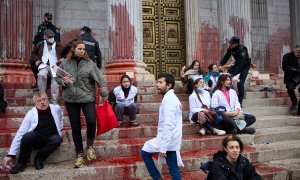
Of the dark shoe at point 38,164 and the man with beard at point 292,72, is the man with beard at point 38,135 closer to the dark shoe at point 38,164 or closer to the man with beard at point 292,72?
the dark shoe at point 38,164

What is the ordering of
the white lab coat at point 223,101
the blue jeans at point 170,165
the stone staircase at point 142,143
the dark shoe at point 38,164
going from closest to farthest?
1. the blue jeans at point 170,165
2. the dark shoe at point 38,164
3. the stone staircase at point 142,143
4. the white lab coat at point 223,101

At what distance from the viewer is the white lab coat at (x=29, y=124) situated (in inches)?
202

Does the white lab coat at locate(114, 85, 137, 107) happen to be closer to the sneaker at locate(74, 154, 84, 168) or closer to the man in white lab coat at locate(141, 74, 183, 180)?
the sneaker at locate(74, 154, 84, 168)

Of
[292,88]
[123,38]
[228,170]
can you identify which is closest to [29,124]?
[228,170]

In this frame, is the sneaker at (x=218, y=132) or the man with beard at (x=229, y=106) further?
the man with beard at (x=229, y=106)

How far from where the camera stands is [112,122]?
18.0ft

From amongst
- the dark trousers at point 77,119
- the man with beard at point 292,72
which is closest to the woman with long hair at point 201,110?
the dark trousers at point 77,119

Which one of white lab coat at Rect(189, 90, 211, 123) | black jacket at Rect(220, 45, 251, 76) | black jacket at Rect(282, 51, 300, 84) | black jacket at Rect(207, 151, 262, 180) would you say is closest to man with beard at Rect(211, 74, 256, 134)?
white lab coat at Rect(189, 90, 211, 123)

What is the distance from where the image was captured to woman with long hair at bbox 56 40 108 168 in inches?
207

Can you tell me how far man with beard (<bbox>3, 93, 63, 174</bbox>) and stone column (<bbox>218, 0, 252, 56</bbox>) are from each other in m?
8.02

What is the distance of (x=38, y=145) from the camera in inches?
211

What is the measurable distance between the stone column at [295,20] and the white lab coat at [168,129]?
12490 millimetres

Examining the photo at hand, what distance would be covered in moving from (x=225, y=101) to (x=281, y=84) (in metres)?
5.99

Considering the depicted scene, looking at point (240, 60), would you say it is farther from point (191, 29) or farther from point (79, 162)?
point (79, 162)
